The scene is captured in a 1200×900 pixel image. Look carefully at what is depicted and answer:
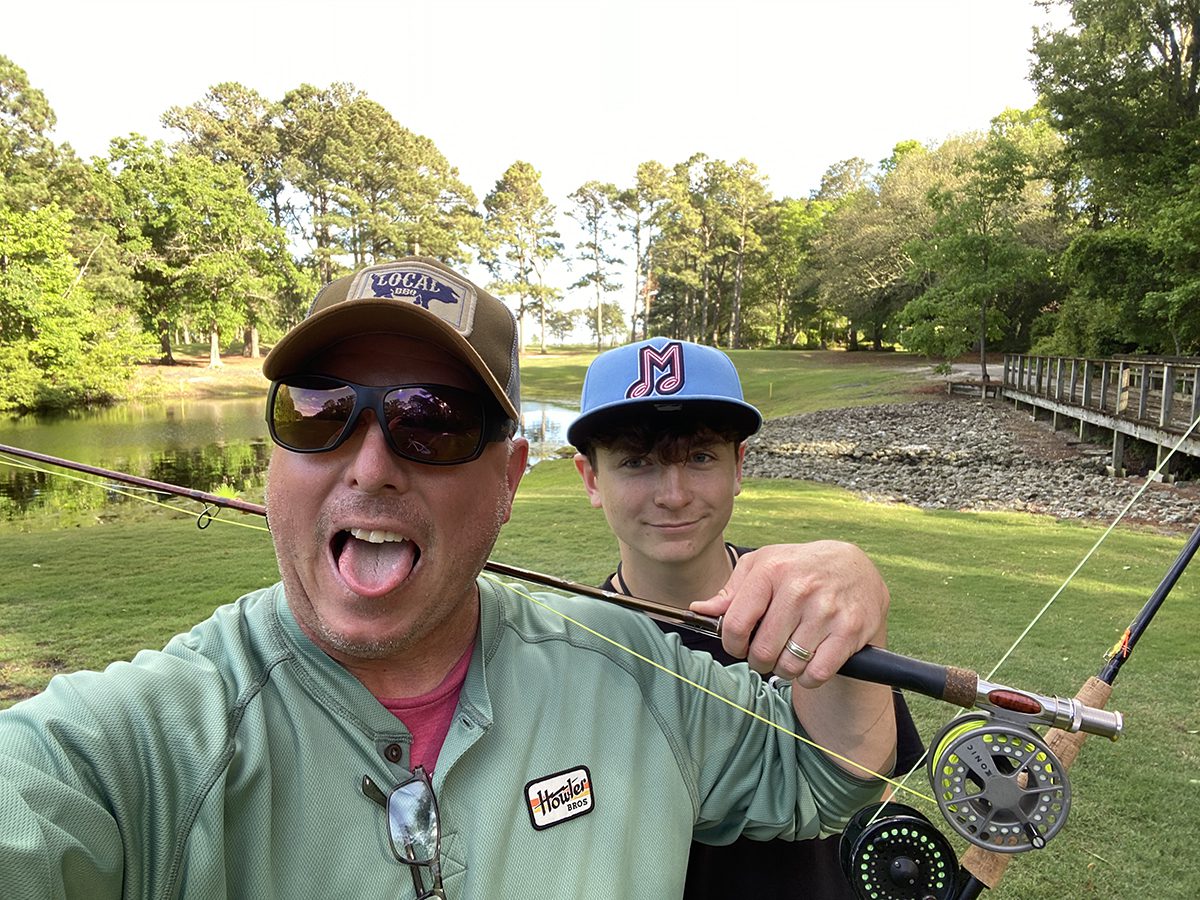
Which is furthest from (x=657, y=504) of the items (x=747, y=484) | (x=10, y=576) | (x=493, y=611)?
(x=747, y=484)

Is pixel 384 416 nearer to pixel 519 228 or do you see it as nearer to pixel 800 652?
pixel 800 652

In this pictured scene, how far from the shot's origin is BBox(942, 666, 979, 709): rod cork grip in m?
1.27

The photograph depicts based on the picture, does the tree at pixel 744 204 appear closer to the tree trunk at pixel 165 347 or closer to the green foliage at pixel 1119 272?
the green foliage at pixel 1119 272

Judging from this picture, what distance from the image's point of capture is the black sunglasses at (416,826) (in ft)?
3.69

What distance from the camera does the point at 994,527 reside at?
1027 cm

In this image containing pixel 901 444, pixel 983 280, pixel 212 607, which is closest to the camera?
pixel 212 607

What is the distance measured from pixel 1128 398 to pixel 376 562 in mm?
17474

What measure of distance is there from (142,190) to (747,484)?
35.3 m

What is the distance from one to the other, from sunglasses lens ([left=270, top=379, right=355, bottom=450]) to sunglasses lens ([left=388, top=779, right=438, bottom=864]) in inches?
24.6

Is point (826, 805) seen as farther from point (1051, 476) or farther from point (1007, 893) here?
point (1051, 476)

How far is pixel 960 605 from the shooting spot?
6535 mm

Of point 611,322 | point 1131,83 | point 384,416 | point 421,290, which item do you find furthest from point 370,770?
point 611,322

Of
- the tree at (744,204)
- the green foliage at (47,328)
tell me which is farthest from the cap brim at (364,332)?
the tree at (744,204)

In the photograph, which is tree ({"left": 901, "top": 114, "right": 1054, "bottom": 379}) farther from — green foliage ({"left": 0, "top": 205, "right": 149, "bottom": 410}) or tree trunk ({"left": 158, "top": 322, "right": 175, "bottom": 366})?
tree trunk ({"left": 158, "top": 322, "right": 175, "bottom": 366})
